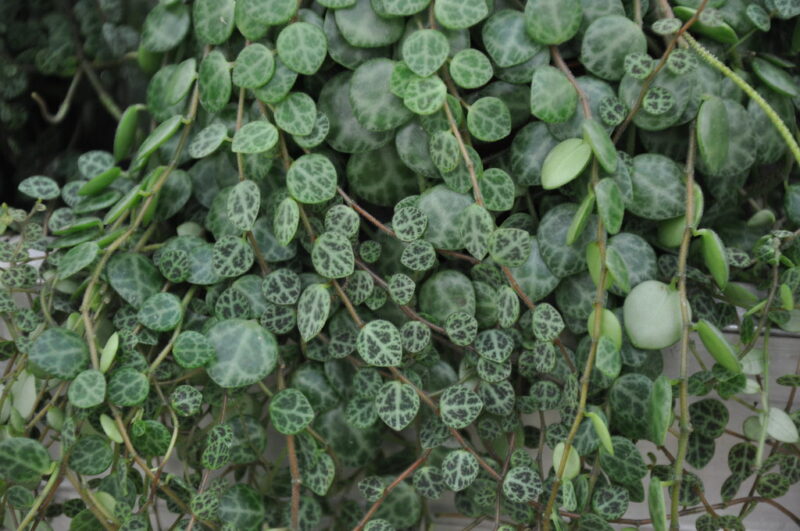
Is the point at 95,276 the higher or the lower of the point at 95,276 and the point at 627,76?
the lower

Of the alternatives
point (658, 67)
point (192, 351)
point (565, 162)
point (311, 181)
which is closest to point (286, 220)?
point (311, 181)

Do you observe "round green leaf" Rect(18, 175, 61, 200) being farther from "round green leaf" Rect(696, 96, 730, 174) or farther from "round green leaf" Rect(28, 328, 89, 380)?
"round green leaf" Rect(696, 96, 730, 174)

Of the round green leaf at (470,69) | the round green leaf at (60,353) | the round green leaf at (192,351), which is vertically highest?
the round green leaf at (470,69)

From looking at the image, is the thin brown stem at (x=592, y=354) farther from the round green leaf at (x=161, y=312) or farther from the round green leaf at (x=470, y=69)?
A: the round green leaf at (x=161, y=312)

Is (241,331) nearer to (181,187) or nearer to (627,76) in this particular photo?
(181,187)

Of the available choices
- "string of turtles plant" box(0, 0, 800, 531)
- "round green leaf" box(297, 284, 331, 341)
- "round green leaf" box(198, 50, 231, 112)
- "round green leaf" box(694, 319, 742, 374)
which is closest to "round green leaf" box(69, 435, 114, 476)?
"string of turtles plant" box(0, 0, 800, 531)

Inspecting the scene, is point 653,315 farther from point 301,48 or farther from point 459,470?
point 301,48

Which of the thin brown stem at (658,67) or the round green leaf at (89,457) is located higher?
the thin brown stem at (658,67)

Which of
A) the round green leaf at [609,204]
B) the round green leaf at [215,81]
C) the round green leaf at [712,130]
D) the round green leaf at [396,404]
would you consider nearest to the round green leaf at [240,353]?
the round green leaf at [396,404]

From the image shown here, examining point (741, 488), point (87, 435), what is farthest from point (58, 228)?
point (741, 488)
